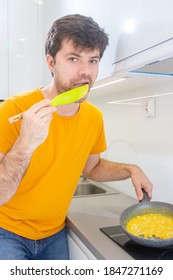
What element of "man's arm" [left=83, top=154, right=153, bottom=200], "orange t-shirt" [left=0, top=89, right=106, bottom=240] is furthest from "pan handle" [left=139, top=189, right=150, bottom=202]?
"orange t-shirt" [left=0, top=89, right=106, bottom=240]

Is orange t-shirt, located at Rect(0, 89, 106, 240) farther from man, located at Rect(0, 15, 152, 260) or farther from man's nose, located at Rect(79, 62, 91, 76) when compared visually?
man's nose, located at Rect(79, 62, 91, 76)

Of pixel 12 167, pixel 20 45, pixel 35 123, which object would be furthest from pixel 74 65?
pixel 20 45

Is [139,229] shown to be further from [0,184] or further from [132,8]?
[132,8]

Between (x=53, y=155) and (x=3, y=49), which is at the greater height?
(x=3, y=49)

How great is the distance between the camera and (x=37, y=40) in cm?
202

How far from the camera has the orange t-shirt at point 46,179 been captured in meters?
1.00

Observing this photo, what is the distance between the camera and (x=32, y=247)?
1051 millimetres

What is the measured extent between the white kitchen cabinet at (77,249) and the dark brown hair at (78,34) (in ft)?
2.16

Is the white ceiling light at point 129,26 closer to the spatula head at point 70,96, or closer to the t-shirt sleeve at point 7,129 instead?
the spatula head at point 70,96

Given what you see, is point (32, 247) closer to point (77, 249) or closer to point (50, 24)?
point (77, 249)

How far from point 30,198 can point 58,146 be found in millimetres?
206

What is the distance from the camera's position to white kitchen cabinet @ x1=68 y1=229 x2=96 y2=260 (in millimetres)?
941

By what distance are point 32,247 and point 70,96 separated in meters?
0.57

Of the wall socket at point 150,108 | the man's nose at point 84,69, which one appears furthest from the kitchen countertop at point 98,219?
the man's nose at point 84,69
